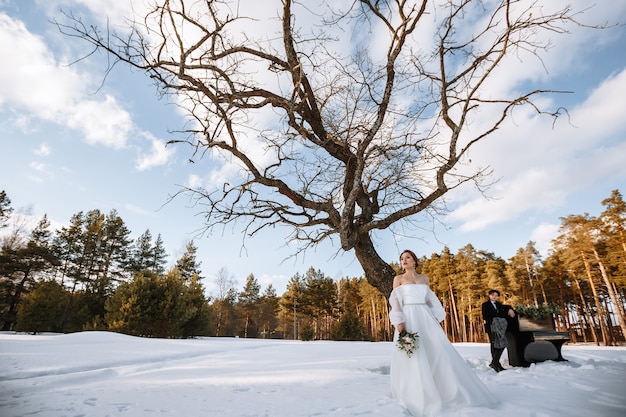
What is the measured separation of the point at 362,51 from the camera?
5.29 meters

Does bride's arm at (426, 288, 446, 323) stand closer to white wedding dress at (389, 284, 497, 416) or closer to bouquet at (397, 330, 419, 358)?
white wedding dress at (389, 284, 497, 416)

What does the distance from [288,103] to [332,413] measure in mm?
4503

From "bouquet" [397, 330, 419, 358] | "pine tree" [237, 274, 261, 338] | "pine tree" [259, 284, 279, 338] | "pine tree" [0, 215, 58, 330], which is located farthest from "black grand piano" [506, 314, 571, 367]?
"pine tree" [237, 274, 261, 338]

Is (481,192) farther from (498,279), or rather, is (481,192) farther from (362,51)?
(498,279)

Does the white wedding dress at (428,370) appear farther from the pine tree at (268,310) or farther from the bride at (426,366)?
the pine tree at (268,310)

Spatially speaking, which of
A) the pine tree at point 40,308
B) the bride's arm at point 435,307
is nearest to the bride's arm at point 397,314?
the bride's arm at point 435,307

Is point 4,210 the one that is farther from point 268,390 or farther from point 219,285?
point 268,390

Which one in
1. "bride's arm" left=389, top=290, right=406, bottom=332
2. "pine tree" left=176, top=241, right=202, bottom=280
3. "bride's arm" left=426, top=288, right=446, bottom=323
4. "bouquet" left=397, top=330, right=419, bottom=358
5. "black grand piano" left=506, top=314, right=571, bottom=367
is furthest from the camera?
"pine tree" left=176, top=241, right=202, bottom=280

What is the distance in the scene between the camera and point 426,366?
3023 mm

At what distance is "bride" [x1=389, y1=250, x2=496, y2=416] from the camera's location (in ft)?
9.34

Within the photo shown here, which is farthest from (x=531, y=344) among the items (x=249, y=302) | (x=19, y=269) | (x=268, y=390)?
(x=249, y=302)

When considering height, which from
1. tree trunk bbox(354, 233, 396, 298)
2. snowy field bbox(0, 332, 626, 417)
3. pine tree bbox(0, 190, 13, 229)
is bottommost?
snowy field bbox(0, 332, 626, 417)

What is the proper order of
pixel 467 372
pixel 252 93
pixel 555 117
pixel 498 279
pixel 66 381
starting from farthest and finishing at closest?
pixel 498 279, pixel 252 93, pixel 555 117, pixel 66 381, pixel 467 372

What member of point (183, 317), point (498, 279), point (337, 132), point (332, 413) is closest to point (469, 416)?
point (332, 413)
